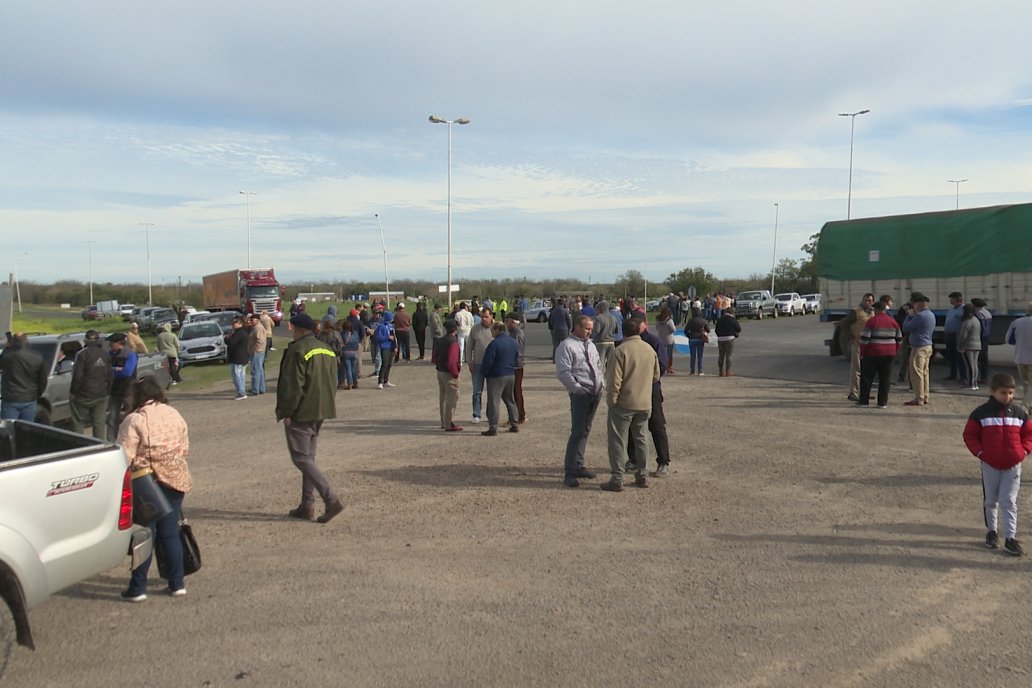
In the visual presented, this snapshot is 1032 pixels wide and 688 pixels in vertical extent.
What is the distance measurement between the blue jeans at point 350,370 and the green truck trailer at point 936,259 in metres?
11.7

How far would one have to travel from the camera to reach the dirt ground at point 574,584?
4.26 meters

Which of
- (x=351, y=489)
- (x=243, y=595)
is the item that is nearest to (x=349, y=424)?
(x=351, y=489)

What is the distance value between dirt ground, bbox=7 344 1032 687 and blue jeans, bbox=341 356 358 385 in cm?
701

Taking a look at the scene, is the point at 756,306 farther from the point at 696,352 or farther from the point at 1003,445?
the point at 1003,445

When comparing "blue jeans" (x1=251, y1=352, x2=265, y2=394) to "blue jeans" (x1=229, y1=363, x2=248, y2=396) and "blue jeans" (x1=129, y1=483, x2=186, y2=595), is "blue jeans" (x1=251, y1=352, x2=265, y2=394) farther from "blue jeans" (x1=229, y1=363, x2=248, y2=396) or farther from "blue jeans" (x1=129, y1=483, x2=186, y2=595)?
"blue jeans" (x1=129, y1=483, x2=186, y2=595)

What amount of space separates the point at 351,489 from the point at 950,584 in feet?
17.8

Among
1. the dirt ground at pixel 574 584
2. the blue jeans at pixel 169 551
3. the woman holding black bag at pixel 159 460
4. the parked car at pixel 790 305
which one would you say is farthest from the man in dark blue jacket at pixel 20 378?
the parked car at pixel 790 305

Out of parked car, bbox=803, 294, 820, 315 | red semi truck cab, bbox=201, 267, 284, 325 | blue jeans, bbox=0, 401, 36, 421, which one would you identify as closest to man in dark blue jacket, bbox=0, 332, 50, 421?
blue jeans, bbox=0, 401, 36, 421

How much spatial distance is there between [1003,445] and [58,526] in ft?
20.3

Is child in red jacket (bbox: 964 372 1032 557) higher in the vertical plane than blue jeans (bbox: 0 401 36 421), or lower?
higher

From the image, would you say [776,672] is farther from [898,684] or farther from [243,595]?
[243,595]

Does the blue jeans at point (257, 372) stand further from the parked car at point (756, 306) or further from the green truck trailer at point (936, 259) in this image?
the parked car at point (756, 306)

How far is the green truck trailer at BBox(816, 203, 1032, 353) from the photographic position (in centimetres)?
1611

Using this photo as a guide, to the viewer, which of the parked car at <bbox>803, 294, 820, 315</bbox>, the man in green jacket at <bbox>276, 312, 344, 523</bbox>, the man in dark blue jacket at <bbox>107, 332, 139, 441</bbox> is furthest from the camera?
the parked car at <bbox>803, 294, 820, 315</bbox>
